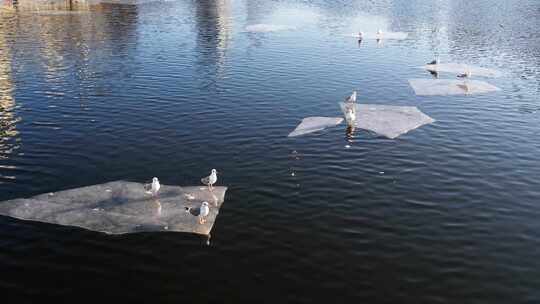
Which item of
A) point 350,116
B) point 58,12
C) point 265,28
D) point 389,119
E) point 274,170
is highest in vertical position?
point 58,12

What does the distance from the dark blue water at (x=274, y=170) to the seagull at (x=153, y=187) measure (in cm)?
225

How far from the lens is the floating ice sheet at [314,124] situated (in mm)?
34500

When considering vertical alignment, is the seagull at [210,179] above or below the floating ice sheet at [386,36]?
below

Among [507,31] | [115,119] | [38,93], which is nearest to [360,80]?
[115,119]

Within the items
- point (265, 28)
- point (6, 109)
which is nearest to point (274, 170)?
point (6, 109)

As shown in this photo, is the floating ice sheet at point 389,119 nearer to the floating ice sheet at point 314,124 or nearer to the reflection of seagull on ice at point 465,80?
the floating ice sheet at point 314,124

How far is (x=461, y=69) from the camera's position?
5291 cm

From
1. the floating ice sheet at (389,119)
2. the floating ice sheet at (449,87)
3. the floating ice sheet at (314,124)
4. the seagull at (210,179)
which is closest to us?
the seagull at (210,179)

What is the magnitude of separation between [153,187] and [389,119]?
1970 cm

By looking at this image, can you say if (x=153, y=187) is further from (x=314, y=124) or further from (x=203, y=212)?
(x=314, y=124)

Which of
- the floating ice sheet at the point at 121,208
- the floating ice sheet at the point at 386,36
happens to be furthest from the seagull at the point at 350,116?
the floating ice sheet at the point at 386,36

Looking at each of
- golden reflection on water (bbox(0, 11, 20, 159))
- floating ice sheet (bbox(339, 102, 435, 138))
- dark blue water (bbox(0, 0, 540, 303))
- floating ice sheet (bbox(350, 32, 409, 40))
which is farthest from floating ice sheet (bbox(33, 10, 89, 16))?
floating ice sheet (bbox(339, 102, 435, 138))

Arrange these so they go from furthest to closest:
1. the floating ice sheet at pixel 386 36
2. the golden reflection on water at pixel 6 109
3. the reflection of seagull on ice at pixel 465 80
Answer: the floating ice sheet at pixel 386 36 < the reflection of seagull on ice at pixel 465 80 < the golden reflection on water at pixel 6 109

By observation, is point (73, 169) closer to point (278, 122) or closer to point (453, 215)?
point (278, 122)
